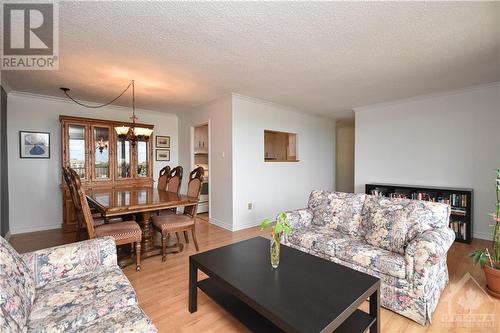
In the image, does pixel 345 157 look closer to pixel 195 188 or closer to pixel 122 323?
pixel 195 188

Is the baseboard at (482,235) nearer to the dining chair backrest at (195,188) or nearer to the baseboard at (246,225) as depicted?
Result: the baseboard at (246,225)

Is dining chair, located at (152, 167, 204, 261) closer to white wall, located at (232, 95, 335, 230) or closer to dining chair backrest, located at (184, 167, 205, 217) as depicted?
dining chair backrest, located at (184, 167, 205, 217)

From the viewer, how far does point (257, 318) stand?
1572 millimetres

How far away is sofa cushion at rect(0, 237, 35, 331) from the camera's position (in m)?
1.02

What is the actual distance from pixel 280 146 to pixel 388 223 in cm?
445

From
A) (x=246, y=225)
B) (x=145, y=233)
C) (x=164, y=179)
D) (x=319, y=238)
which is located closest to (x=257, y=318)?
(x=319, y=238)

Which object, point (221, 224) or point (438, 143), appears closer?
point (438, 143)

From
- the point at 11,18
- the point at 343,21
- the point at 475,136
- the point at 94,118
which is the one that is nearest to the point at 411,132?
the point at 475,136

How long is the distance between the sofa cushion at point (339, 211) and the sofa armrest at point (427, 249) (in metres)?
0.67

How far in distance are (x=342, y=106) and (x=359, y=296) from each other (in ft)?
14.0

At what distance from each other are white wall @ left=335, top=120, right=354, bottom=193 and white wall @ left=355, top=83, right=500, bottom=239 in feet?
6.97

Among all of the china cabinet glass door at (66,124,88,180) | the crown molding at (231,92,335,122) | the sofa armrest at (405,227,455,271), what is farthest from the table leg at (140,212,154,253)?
the sofa armrest at (405,227,455,271)

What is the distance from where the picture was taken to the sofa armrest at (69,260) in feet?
4.95

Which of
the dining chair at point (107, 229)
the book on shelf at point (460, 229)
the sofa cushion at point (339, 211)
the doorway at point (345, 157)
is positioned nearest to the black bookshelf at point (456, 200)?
the book on shelf at point (460, 229)
